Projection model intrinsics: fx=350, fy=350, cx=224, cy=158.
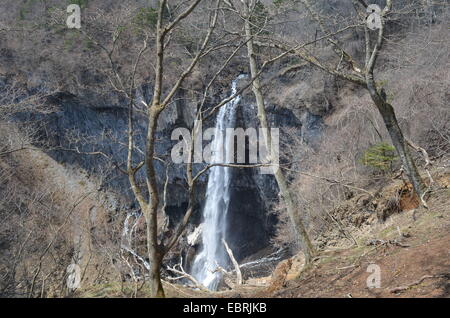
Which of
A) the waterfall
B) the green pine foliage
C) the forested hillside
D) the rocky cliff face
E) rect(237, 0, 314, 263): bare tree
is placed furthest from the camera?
the waterfall

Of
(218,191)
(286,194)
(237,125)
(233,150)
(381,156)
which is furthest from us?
(233,150)

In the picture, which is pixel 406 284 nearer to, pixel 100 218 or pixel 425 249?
pixel 425 249

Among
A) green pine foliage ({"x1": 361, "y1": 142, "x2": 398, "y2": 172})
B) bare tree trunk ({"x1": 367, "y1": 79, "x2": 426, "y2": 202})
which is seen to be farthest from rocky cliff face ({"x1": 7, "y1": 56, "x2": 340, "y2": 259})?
bare tree trunk ({"x1": 367, "y1": 79, "x2": 426, "y2": 202})

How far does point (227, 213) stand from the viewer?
2233 centimetres

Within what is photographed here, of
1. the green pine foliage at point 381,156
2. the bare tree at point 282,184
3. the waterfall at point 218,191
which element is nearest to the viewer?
the bare tree at point 282,184

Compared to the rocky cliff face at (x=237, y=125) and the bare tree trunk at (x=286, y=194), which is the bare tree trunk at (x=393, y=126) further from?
the rocky cliff face at (x=237, y=125)

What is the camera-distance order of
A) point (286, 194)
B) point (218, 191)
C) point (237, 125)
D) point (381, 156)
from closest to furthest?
point (286, 194) < point (381, 156) < point (218, 191) < point (237, 125)

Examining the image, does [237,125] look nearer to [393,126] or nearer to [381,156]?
[381,156]

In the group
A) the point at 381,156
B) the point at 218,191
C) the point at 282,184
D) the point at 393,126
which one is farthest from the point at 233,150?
the point at 393,126

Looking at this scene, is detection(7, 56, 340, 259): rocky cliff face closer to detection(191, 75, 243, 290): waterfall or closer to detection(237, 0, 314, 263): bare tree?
detection(191, 75, 243, 290): waterfall

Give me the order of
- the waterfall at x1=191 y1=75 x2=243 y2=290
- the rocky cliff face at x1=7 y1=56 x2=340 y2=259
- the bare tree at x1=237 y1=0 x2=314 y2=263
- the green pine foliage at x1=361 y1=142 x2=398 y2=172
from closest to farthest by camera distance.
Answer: the bare tree at x1=237 y1=0 x2=314 y2=263, the green pine foliage at x1=361 y1=142 x2=398 y2=172, the rocky cliff face at x1=7 y1=56 x2=340 y2=259, the waterfall at x1=191 y1=75 x2=243 y2=290

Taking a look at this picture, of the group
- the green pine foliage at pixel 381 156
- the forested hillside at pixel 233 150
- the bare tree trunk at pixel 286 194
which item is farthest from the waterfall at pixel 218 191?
the bare tree trunk at pixel 286 194

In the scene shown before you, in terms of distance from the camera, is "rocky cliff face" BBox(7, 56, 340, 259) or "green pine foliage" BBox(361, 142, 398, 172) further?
"rocky cliff face" BBox(7, 56, 340, 259)
